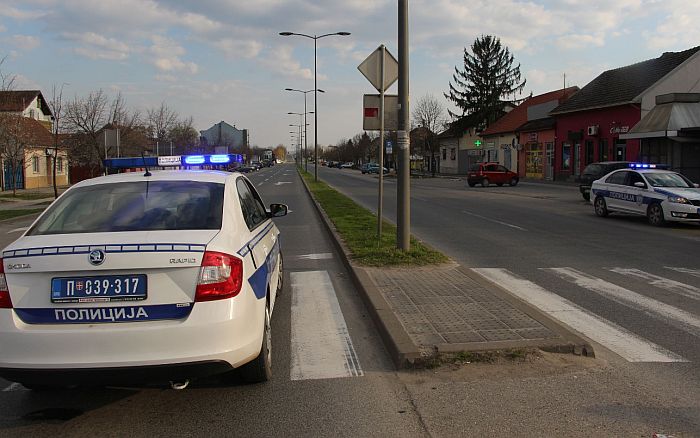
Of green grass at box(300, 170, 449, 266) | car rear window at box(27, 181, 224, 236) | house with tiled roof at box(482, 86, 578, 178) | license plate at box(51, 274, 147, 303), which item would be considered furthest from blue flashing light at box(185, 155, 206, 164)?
house with tiled roof at box(482, 86, 578, 178)

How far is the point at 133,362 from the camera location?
11.9 feet

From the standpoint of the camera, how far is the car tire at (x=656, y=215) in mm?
15070

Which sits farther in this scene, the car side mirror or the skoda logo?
the car side mirror

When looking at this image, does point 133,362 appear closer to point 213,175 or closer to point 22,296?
point 22,296

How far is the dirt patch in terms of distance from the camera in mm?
4512

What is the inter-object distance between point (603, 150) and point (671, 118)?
8.83m

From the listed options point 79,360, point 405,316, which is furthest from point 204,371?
point 405,316

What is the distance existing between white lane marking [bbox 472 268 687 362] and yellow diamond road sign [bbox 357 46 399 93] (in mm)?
3847

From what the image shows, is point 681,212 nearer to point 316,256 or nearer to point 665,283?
point 665,283

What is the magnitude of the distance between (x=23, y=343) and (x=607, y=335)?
4.87 m

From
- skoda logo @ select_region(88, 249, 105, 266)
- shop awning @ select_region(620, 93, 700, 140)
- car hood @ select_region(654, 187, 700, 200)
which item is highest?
shop awning @ select_region(620, 93, 700, 140)

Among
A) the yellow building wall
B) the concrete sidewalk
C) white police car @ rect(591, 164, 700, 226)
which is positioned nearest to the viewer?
the concrete sidewalk

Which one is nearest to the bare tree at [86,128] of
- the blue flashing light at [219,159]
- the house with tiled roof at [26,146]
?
the house with tiled roof at [26,146]

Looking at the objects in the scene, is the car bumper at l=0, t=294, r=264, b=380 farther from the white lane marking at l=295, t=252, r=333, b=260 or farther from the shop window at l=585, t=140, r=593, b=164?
the shop window at l=585, t=140, r=593, b=164
